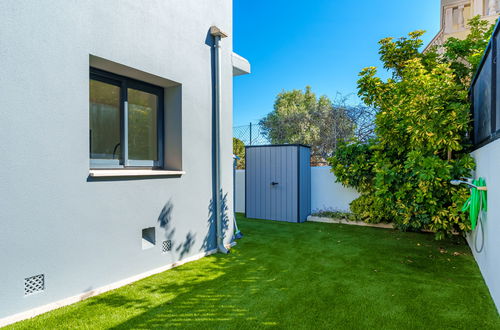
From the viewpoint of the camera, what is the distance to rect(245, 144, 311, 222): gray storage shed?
7148mm

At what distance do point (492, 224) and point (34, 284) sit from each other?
14.5 feet

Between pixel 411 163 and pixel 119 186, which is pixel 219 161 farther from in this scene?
pixel 411 163

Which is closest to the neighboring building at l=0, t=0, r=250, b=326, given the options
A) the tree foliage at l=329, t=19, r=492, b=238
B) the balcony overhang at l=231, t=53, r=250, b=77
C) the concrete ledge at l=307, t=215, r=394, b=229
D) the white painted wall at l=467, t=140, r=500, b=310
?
the balcony overhang at l=231, t=53, r=250, b=77

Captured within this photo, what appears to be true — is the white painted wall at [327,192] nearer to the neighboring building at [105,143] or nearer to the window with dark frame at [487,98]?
the window with dark frame at [487,98]

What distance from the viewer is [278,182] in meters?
7.34

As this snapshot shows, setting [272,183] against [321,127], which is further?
[321,127]

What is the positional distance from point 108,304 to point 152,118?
2.42 m

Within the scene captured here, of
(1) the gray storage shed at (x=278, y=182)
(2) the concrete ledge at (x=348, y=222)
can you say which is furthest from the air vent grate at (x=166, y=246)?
(2) the concrete ledge at (x=348, y=222)

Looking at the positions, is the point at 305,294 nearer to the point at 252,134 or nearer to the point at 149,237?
the point at 149,237

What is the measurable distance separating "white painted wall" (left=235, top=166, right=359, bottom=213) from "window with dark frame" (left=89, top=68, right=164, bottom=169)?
490 centimetres

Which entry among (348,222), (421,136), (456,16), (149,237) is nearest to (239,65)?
(421,136)

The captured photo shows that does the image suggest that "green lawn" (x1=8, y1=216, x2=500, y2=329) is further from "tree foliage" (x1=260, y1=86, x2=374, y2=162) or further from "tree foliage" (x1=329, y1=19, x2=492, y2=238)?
"tree foliage" (x1=260, y1=86, x2=374, y2=162)

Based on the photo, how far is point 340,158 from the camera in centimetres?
701

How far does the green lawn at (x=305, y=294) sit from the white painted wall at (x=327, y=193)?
2573 mm
